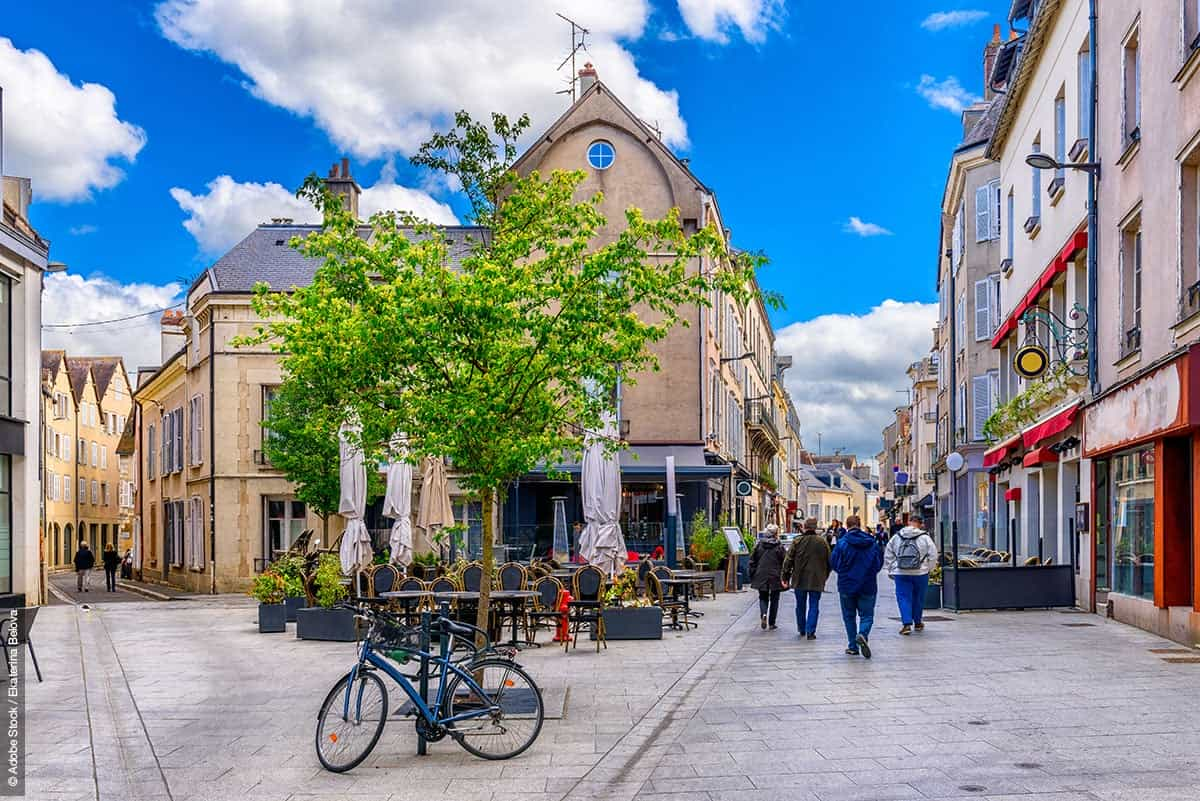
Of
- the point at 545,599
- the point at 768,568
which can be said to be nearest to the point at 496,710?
the point at 545,599

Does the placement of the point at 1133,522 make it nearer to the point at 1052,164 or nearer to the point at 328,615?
the point at 1052,164

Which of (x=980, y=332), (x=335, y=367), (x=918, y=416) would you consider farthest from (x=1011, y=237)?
(x=918, y=416)

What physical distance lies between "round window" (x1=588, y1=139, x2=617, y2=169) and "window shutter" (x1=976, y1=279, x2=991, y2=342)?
34.8 feet

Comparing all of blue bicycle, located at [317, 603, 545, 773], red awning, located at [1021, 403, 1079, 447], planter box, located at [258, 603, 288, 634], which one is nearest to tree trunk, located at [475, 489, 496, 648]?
blue bicycle, located at [317, 603, 545, 773]

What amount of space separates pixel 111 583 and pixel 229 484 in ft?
23.9

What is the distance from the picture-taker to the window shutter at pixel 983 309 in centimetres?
3466

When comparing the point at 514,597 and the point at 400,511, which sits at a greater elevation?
the point at 400,511

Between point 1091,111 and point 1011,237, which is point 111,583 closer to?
point 1011,237

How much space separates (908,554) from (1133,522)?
293cm

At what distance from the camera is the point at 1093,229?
59.9 ft

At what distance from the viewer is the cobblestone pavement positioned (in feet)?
24.6

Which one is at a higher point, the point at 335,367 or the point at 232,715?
the point at 335,367

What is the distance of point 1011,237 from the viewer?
27250 millimetres

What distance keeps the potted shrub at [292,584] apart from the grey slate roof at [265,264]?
49.2ft
